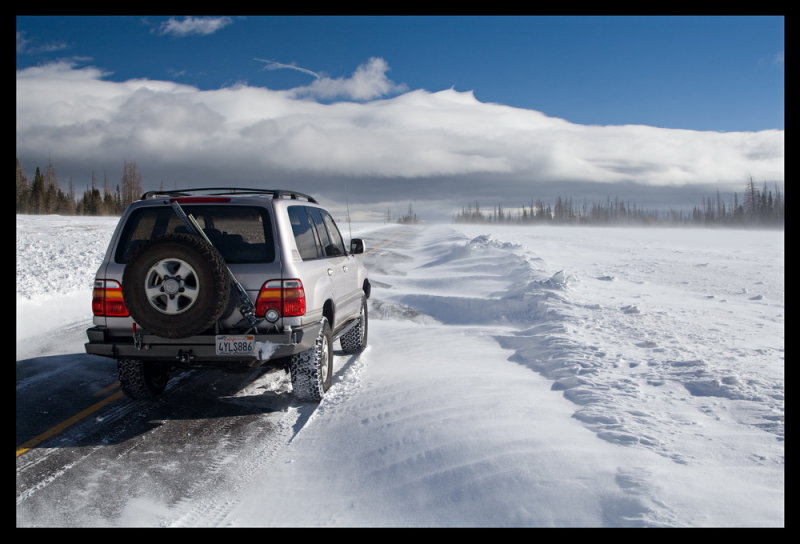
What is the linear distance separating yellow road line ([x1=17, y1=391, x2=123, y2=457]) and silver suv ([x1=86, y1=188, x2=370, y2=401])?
0.32m

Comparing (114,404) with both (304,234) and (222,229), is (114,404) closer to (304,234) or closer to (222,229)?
(222,229)

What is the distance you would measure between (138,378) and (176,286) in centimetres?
155

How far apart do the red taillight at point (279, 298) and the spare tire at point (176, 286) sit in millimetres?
332

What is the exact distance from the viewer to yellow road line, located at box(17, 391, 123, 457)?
4.70 metres

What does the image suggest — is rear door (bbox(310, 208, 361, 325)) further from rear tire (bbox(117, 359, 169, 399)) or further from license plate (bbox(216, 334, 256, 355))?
rear tire (bbox(117, 359, 169, 399))

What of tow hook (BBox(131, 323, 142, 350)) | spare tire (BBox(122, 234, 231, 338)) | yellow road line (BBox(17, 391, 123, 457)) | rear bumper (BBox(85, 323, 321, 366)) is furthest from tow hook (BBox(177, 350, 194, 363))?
yellow road line (BBox(17, 391, 123, 457))

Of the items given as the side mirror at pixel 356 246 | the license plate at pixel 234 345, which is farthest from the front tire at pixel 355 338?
the license plate at pixel 234 345

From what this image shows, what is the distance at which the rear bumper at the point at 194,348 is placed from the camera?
16.5ft

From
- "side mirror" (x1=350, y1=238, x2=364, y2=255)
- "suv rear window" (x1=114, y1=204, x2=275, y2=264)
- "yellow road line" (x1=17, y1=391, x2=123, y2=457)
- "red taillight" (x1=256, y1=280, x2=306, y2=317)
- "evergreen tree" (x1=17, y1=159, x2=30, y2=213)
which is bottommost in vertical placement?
"yellow road line" (x1=17, y1=391, x2=123, y2=457)

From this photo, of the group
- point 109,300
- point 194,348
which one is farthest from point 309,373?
point 109,300

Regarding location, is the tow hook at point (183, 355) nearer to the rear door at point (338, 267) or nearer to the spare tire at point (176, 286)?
the spare tire at point (176, 286)
